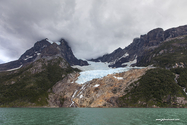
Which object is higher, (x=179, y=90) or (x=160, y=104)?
(x=179, y=90)

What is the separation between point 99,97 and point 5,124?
143 meters

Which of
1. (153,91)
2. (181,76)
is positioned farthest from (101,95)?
(181,76)

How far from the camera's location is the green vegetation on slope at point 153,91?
13400 centimetres

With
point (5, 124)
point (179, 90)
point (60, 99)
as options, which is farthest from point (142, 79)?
point (5, 124)

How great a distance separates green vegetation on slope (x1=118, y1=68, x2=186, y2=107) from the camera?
134000 millimetres

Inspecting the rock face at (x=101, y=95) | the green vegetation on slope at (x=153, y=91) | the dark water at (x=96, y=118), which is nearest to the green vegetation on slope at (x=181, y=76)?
the green vegetation on slope at (x=153, y=91)

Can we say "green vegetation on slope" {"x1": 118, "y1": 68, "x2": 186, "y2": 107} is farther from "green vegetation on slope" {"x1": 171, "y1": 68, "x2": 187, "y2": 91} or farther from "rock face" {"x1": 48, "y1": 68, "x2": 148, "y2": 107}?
"rock face" {"x1": 48, "y1": 68, "x2": 148, "y2": 107}

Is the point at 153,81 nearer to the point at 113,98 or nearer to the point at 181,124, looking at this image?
the point at 113,98

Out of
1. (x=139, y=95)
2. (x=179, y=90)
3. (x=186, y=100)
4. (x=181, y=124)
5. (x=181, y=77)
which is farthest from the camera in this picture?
(x=181, y=77)

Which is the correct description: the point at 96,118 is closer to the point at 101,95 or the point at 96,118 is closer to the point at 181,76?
the point at 101,95

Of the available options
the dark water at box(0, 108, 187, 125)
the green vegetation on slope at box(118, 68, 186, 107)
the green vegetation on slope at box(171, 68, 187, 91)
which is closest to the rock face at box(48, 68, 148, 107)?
the green vegetation on slope at box(118, 68, 186, 107)

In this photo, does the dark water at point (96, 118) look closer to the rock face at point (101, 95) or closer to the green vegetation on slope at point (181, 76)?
the rock face at point (101, 95)

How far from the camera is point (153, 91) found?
145625 mm

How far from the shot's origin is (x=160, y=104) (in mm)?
130625
